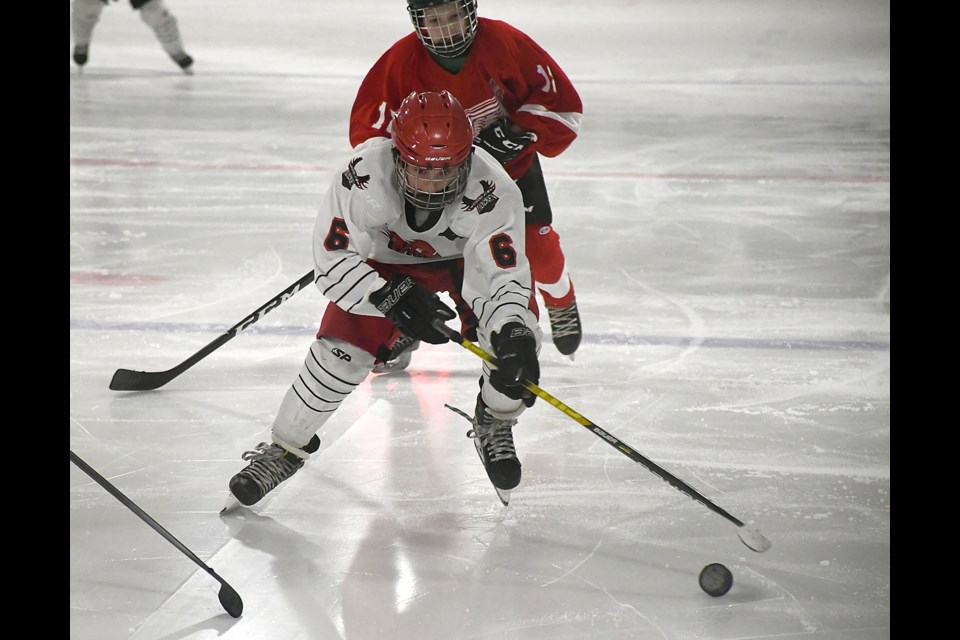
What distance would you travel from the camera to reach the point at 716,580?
6.74 ft

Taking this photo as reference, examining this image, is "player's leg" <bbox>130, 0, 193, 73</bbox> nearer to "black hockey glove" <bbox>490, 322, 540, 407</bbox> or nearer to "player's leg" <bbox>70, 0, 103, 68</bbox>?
"player's leg" <bbox>70, 0, 103, 68</bbox>

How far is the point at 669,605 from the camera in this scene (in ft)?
6.67

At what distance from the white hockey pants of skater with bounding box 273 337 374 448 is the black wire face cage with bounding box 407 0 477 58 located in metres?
0.80

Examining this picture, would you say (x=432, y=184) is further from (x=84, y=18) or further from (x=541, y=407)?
(x=84, y=18)

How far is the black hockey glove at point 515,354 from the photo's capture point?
2.22 metres

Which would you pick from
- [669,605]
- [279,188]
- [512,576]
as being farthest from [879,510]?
[279,188]

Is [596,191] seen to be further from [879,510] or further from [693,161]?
[879,510]

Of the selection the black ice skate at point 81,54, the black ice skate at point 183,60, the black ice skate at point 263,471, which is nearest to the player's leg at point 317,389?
the black ice skate at point 263,471

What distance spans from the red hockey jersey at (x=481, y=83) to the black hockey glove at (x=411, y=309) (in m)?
0.57

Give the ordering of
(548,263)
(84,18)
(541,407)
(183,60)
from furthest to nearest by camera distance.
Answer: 1. (183,60)
2. (84,18)
3. (548,263)
4. (541,407)

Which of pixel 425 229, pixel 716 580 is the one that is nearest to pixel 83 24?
pixel 425 229

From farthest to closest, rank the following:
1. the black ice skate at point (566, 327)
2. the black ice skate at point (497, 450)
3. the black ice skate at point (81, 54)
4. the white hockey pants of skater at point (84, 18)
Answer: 1. the black ice skate at point (81, 54)
2. the white hockey pants of skater at point (84, 18)
3. the black ice skate at point (566, 327)
4. the black ice skate at point (497, 450)

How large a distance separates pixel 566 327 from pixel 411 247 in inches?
36.1

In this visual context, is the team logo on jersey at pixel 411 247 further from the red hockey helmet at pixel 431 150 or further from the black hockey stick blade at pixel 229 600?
the black hockey stick blade at pixel 229 600
